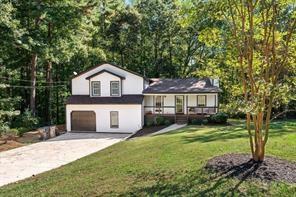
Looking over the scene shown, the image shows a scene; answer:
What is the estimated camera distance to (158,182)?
9.85 m

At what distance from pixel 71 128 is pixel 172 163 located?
21.0 meters

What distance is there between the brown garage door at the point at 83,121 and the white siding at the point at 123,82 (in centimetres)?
208

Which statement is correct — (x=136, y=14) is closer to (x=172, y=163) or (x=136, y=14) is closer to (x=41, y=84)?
(x=41, y=84)

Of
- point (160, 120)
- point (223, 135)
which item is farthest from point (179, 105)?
point (223, 135)

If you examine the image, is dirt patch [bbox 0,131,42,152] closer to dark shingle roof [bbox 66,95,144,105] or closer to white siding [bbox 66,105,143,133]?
dark shingle roof [bbox 66,95,144,105]

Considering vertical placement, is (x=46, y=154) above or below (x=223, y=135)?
below

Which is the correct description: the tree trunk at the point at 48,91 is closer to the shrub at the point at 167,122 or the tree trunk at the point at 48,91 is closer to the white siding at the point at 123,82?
the white siding at the point at 123,82

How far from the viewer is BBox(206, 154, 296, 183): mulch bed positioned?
9289 millimetres

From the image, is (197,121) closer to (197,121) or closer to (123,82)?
→ (197,121)

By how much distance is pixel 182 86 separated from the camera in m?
32.0

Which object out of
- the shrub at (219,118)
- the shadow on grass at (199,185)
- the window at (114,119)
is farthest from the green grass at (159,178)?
the window at (114,119)

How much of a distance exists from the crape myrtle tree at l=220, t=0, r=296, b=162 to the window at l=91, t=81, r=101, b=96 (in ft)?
71.7

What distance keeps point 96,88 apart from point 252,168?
2337 centimetres

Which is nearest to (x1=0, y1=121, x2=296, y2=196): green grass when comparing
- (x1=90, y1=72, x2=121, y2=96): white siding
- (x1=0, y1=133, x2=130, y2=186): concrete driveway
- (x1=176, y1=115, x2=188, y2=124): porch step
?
(x1=0, y1=133, x2=130, y2=186): concrete driveway
